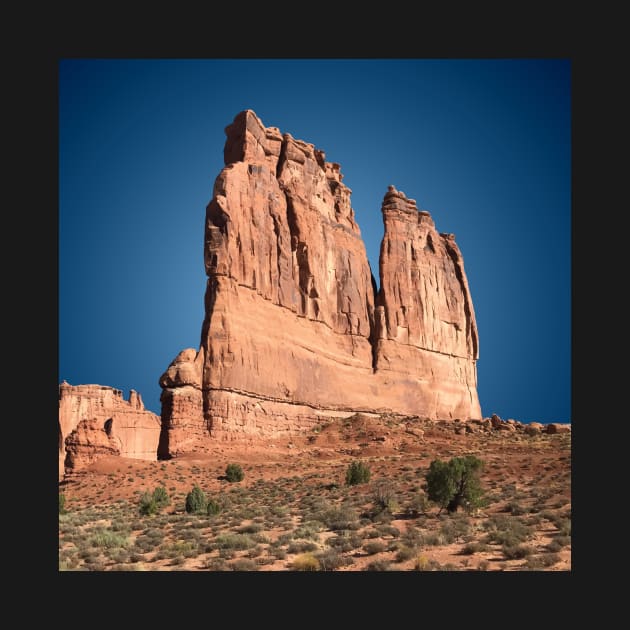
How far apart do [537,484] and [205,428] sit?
75.2 ft

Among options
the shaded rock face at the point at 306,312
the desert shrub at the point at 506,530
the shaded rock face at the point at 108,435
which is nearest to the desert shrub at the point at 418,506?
the desert shrub at the point at 506,530

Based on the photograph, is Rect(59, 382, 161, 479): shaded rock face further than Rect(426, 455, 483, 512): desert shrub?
Yes

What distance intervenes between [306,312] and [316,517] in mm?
37011

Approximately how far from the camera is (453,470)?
872 inches

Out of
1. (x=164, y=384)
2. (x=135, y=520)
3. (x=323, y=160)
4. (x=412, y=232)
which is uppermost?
(x=323, y=160)

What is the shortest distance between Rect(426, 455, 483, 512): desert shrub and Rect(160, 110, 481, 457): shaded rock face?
23.2 meters

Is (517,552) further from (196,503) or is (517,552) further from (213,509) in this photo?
(196,503)

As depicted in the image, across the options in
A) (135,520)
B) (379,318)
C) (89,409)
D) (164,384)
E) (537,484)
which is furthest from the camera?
(89,409)

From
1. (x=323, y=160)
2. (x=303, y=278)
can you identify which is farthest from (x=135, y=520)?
(x=323, y=160)

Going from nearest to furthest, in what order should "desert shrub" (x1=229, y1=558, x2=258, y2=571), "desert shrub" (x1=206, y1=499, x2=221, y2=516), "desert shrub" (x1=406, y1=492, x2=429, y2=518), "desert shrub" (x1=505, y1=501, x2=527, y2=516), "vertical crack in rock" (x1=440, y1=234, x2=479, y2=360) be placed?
"desert shrub" (x1=229, y1=558, x2=258, y2=571) → "desert shrub" (x1=505, y1=501, x2=527, y2=516) → "desert shrub" (x1=406, y1=492, x2=429, y2=518) → "desert shrub" (x1=206, y1=499, x2=221, y2=516) → "vertical crack in rock" (x1=440, y1=234, x2=479, y2=360)

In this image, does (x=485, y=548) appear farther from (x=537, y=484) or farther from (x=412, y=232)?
(x=412, y=232)

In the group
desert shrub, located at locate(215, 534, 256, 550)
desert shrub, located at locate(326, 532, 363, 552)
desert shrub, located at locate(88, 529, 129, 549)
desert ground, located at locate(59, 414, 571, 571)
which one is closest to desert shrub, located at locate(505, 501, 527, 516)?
desert ground, located at locate(59, 414, 571, 571)

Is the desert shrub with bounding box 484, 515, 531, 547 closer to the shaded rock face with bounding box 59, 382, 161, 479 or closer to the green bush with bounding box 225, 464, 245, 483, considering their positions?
the green bush with bounding box 225, 464, 245, 483

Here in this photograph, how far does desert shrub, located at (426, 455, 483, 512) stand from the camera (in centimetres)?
2169
